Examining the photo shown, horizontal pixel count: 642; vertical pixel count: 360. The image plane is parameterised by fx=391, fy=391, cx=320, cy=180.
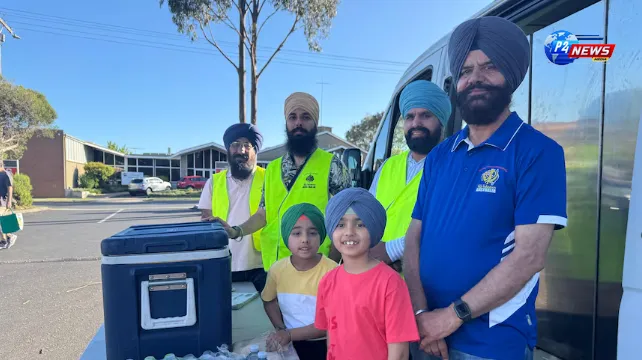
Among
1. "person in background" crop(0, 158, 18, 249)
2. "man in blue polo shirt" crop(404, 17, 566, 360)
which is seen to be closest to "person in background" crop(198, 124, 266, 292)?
"man in blue polo shirt" crop(404, 17, 566, 360)

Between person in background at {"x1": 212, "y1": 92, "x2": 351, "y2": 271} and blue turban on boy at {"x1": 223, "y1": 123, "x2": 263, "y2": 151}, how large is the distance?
1.36ft

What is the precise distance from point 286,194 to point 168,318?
1149 millimetres

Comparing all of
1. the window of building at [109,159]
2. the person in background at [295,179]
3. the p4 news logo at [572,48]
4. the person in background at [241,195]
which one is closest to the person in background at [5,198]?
the person in background at [241,195]

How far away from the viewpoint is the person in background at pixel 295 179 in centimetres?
253

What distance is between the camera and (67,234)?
10.1 metres

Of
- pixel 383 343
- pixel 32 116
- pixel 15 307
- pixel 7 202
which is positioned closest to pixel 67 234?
pixel 7 202

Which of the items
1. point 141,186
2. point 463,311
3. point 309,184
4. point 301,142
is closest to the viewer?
point 463,311

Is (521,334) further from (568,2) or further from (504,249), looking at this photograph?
(568,2)

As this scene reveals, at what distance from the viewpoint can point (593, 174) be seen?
5.39ft

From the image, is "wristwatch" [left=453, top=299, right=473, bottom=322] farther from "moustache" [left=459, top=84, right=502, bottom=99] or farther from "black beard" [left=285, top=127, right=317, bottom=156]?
"black beard" [left=285, top=127, right=317, bottom=156]

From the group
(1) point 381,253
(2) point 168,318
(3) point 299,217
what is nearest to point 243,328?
(2) point 168,318

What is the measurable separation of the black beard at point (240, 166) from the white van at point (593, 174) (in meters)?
1.91

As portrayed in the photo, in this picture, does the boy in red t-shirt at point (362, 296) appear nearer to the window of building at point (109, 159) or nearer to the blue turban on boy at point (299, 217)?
the blue turban on boy at point (299, 217)

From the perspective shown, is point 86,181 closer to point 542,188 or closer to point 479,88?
point 479,88
